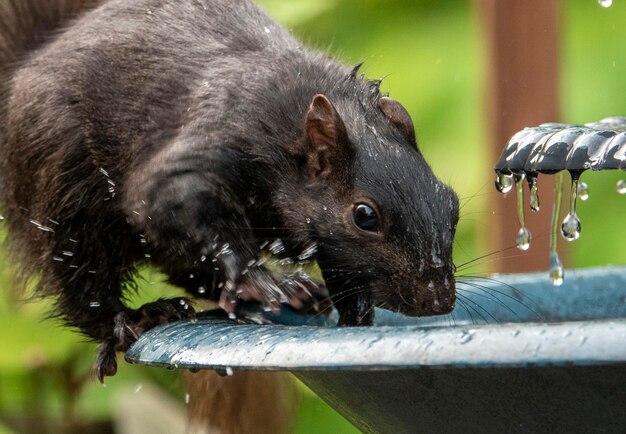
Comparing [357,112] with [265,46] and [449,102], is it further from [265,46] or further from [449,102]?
[449,102]

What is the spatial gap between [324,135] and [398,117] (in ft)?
0.76

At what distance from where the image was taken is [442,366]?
5.33ft

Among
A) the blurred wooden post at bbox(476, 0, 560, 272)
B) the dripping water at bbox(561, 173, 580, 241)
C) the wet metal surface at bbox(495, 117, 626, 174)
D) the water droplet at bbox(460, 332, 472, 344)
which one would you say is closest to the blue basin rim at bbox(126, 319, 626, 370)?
the water droplet at bbox(460, 332, 472, 344)

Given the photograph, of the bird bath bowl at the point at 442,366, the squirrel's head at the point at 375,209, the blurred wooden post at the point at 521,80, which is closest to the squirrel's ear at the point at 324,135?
the squirrel's head at the point at 375,209

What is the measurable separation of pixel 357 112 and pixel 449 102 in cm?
275

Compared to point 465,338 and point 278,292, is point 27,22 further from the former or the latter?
point 465,338

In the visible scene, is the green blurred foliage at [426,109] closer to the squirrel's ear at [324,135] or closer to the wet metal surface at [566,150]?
the squirrel's ear at [324,135]

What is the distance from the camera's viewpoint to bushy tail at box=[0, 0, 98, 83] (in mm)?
3527

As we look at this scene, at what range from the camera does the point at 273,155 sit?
9.51 feet

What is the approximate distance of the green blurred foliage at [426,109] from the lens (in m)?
5.05

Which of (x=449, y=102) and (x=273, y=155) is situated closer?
(x=273, y=155)

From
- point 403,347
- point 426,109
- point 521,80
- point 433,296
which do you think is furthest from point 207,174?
point 426,109

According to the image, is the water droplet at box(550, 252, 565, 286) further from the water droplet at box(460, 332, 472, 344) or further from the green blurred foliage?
the green blurred foliage

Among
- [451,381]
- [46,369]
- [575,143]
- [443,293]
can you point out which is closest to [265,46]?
[443,293]
